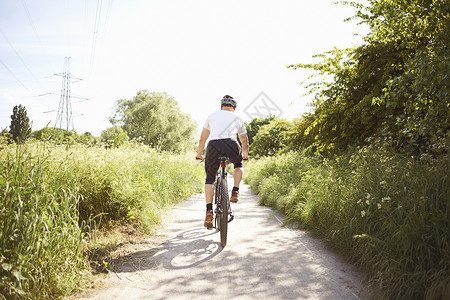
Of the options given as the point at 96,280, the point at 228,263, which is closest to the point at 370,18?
the point at 228,263

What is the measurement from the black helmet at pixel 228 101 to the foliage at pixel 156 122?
33.1m

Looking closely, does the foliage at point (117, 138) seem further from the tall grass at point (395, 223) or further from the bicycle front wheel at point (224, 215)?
the tall grass at point (395, 223)

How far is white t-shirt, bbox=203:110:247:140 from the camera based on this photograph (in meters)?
4.51

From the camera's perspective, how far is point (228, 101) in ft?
15.7

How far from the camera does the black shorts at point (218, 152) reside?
4.45 m

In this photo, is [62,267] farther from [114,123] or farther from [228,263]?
[114,123]

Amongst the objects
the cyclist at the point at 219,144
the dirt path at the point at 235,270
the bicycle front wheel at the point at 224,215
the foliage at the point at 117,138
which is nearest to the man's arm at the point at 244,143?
the cyclist at the point at 219,144

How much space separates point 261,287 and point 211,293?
0.50 meters

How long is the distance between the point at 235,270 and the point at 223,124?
223 centimetres

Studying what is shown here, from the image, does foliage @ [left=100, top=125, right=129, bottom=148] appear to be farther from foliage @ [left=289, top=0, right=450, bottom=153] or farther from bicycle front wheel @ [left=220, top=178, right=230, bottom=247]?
foliage @ [left=289, top=0, right=450, bottom=153]

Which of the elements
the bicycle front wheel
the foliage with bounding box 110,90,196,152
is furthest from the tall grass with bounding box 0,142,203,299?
the foliage with bounding box 110,90,196,152

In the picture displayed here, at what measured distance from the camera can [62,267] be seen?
98.3 inches

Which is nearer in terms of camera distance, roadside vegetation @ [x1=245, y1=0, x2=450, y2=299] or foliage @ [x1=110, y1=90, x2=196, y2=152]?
roadside vegetation @ [x1=245, y1=0, x2=450, y2=299]

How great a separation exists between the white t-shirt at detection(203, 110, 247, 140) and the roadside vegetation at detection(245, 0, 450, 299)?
191cm
